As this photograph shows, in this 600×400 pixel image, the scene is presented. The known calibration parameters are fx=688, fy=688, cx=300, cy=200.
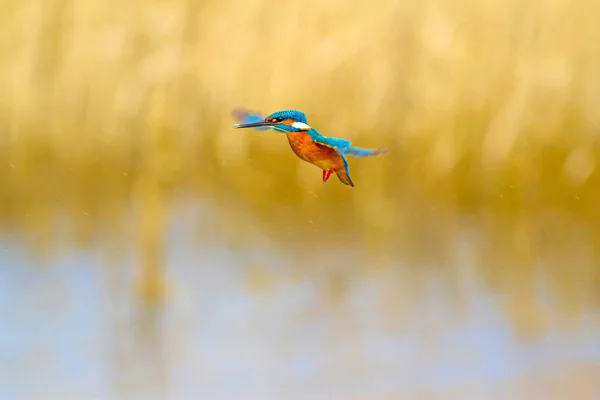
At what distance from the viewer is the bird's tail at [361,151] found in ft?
4.00

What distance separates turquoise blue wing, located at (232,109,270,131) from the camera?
1200 mm

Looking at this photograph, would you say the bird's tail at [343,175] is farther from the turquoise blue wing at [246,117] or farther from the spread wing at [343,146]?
the turquoise blue wing at [246,117]

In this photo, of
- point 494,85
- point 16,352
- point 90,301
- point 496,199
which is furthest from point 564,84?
point 16,352

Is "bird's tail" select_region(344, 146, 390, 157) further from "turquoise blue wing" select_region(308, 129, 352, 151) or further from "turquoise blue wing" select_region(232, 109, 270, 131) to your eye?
"turquoise blue wing" select_region(232, 109, 270, 131)

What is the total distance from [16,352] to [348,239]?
1.93 feet

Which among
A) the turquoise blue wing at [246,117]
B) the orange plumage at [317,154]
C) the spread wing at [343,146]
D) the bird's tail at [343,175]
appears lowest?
the bird's tail at [343,175]

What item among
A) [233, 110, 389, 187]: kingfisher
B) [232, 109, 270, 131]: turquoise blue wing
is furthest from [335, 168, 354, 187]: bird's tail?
[232, 109, 270, 131]: turquoise blue wing

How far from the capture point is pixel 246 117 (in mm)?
1206

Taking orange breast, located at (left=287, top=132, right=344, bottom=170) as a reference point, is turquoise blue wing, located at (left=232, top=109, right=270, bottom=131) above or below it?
above

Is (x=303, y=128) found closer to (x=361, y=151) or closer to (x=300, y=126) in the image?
(x=300, y=126)

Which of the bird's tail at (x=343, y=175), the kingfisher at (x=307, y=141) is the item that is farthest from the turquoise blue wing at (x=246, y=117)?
the bird's tail at (x=343, y=175)

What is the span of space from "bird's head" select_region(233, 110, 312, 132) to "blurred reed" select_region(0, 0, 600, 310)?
22 millimetres

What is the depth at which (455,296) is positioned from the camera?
1257 mm

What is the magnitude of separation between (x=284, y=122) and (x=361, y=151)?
15cm
